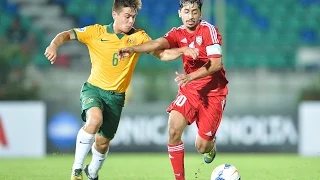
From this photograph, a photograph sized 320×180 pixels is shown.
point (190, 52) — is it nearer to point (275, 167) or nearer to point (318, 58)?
point (275, 167)

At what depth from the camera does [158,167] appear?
11.0m

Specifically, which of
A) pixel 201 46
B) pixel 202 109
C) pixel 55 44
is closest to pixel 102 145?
pixel 202 109

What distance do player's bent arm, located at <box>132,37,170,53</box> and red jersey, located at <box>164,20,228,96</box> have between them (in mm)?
118

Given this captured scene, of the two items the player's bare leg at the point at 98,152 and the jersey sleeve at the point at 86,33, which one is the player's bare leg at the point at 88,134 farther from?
the jersey sleeve at the point at 86,33

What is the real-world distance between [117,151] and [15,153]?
1.92 meters

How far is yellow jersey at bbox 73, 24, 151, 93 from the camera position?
25.2 ft

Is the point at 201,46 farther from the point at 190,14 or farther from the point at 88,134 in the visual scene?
the point at 88,134

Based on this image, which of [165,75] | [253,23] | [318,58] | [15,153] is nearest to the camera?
[15,153]

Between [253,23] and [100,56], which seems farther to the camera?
[253,23]

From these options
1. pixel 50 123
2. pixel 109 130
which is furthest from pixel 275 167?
pixel 50 123

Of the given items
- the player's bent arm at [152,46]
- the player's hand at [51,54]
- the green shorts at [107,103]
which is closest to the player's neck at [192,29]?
the player's bent arm at [152,46]

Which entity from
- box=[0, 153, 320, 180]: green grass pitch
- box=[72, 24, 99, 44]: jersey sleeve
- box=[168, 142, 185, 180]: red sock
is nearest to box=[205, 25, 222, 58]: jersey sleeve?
box=[168, 142, 185, 180]: red sock

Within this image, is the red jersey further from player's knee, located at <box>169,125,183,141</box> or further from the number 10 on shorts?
player's knee, located at <box>169,125,183,141</box>

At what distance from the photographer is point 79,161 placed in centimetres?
711
